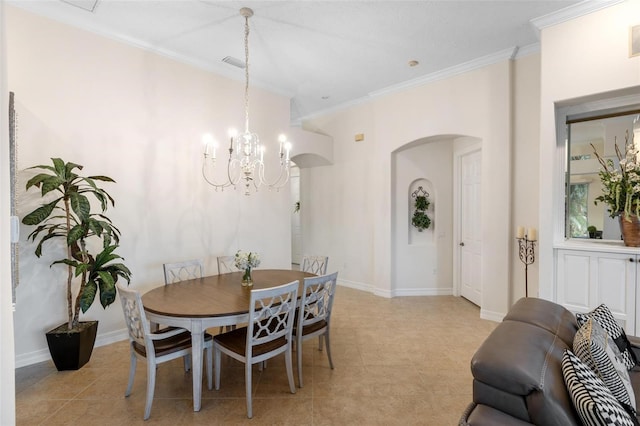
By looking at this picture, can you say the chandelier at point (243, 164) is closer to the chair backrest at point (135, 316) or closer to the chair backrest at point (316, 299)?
the chair backrest at point (316, 299)

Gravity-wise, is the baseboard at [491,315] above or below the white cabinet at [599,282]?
below

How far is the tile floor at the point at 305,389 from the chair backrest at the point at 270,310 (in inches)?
19.4

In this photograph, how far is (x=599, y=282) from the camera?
9.71 ft

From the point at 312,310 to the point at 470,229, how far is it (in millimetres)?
3365

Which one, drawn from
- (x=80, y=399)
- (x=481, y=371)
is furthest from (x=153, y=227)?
(x=481, y=371)

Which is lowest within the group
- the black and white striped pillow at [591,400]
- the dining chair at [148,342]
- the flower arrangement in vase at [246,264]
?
the dining chair at [148,342]

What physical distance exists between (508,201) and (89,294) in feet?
15.4

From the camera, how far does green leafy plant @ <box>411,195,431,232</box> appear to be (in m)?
5.43

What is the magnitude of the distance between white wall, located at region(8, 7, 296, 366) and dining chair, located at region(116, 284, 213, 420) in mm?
1395

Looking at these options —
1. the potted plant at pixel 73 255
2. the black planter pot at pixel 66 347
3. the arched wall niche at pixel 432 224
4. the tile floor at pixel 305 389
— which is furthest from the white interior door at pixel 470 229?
the black planter pot at pixel 66 347

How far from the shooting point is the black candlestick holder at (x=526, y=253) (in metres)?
3.83

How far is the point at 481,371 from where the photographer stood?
1.24 m

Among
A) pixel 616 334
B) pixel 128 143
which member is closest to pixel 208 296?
pixel 128 143

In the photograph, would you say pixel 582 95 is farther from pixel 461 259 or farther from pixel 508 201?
pixel 461 259
